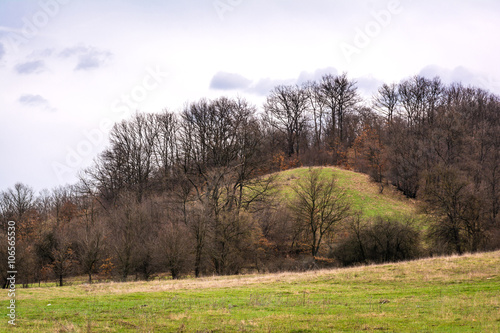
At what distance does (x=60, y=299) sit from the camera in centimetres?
2181

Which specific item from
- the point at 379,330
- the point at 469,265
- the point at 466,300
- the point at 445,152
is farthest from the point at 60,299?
the point at 445,152

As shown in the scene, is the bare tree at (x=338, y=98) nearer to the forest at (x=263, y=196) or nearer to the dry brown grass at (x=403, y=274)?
the forest at (x=263, y=196)

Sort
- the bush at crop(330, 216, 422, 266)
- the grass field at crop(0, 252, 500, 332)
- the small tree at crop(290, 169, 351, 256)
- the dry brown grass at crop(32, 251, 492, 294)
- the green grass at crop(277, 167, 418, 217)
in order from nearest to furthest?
the grass field at crop(0, 252, 500, 332) → the dry brown grass at crop(32, 251, 492, 294) → the bush at crop(330, 216, 422, 266) → the small tree at crop(290, 169, 351, 256) → the green grass at crop(277, 167, 418, 217)

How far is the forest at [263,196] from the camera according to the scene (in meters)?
46.1

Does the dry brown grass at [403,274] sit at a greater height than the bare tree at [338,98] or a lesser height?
lesser

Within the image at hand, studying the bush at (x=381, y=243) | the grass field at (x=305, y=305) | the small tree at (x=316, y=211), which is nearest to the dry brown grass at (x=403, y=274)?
the grass field at (x=305, y=305)

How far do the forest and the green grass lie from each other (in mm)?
1804

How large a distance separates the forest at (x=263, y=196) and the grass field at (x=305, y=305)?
17.2 m

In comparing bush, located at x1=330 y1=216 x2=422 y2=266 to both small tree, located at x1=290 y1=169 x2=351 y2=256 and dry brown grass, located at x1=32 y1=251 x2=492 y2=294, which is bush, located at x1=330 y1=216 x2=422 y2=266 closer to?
small tree, located at x1=290 y1=169 x2=351 y2=256

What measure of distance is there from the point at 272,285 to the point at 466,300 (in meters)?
12.7

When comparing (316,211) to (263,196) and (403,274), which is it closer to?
(263,196)

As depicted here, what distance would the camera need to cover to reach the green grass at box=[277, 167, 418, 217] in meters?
59.0

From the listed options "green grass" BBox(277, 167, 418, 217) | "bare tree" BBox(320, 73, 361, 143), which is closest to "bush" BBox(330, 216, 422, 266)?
"green grass" BBox(277, 167, 418, 217)

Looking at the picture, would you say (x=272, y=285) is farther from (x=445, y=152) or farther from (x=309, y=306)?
(x=445, y=152)
